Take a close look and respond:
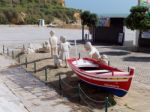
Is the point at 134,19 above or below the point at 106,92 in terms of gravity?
above

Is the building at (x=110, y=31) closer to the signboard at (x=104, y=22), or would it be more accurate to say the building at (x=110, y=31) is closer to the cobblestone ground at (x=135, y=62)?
the signboard at (x=104, y=22)

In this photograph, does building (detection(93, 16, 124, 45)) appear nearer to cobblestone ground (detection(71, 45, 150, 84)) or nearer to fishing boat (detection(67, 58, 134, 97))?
cobblestone ground (detection(71, 45, 150, 84))

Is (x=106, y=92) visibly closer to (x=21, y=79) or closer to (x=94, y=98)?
(x=94, y=98)

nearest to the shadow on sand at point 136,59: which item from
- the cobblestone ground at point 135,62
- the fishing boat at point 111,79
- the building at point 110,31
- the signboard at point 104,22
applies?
the cobblestone ground at point 135,62

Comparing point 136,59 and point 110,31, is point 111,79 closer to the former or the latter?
point 136,59

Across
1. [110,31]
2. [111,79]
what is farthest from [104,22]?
[111,79]

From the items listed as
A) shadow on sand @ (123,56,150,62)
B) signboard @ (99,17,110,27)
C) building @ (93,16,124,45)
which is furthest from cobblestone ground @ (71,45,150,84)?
signboard @ (99,17,110,27)

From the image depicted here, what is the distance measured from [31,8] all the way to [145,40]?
62.5 m

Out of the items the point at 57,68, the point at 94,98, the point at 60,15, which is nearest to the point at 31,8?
the point at 60,15

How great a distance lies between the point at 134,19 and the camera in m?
27.9

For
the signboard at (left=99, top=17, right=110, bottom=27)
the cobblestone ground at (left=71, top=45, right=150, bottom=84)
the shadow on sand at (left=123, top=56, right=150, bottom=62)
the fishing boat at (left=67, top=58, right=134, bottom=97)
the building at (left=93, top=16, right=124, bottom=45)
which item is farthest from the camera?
the signboard at (left=99, top=17, right=110, bottom=27)

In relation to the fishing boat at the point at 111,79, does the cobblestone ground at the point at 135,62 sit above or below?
below

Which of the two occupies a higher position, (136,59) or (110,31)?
(110,31)

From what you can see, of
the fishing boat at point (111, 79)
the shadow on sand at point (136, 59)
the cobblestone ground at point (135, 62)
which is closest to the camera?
the fishing boat at point (111, 79)
